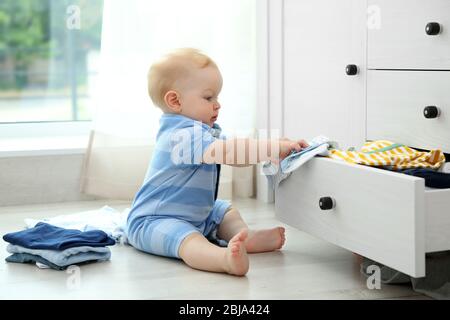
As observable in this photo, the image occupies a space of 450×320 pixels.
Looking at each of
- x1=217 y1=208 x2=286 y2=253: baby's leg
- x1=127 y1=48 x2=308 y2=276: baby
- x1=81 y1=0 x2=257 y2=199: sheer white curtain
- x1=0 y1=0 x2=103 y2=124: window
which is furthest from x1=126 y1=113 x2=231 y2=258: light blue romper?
x1=0 y1=0 x2=103 y2=124: window

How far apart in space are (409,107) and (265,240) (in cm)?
41

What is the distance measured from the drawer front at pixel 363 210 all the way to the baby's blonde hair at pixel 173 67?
0.32m

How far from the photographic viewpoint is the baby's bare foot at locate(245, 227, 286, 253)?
1640mm

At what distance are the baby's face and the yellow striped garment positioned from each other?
12.3 inches

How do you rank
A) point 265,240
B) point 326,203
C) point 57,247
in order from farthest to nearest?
point 265,240 < point 57,247 < point 326,203

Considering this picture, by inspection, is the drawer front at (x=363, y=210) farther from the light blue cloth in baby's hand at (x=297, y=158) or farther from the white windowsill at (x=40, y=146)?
the white windowsill at (x=40, y=146)

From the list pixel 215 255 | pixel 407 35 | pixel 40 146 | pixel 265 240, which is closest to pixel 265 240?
pixel 265 240

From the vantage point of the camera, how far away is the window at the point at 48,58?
264cm

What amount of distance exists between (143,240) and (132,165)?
0.67 metres

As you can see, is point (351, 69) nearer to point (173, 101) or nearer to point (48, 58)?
point (173, 101)

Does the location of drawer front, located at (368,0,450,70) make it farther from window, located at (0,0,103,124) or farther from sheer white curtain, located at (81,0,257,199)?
window, located at (0,0,103,124)

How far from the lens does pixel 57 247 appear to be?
4.99 ft

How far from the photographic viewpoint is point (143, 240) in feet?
5.34
